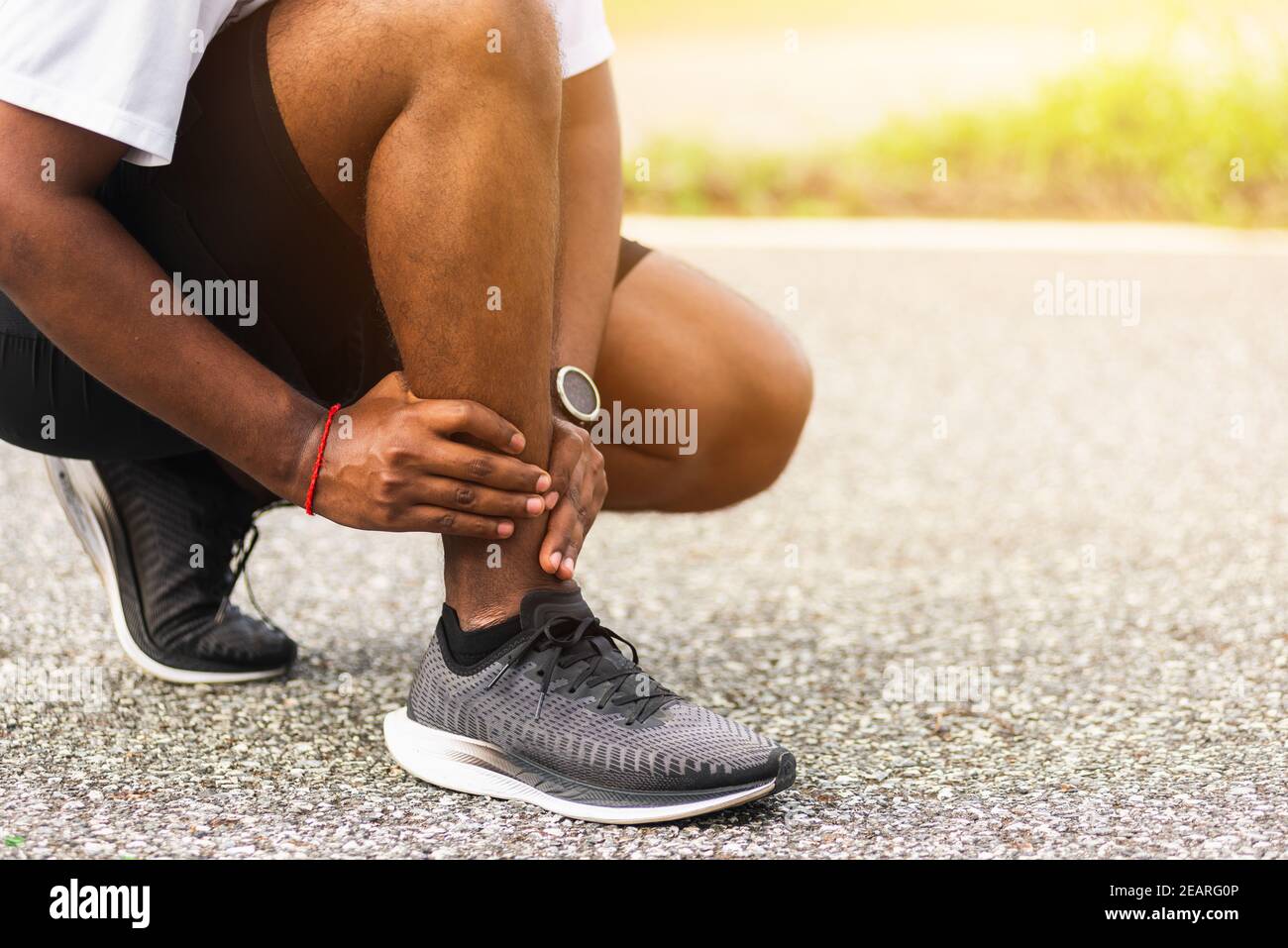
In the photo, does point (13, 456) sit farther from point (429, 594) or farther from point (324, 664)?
point (324, 664)

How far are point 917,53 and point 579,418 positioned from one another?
6432 mm

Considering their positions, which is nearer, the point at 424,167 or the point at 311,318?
the point at 424,167

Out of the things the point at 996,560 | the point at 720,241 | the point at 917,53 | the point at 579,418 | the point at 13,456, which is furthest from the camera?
the point at 917,53

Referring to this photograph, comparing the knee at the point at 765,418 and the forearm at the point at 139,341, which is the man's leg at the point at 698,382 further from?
the forearm at the point at 139,341

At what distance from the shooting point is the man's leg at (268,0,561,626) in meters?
1.39

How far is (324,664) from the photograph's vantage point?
1.95 metres

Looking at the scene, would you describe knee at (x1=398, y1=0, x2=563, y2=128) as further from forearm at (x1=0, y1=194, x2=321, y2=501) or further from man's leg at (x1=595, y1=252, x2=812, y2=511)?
man's leg at (x1=595, y1=252, x2=812, y2=511)

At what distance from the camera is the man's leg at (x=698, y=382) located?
192cm

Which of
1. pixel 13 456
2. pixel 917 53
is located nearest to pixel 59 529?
pixel 13 456

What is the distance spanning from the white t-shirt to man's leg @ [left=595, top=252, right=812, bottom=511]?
28.0 inches

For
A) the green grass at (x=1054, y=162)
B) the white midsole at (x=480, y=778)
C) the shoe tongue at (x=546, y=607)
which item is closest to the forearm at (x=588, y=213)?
the shoe tongue at (x=546, y=607)

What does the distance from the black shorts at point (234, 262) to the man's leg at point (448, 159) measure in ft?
0.17

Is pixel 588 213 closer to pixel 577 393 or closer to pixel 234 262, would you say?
pixel 577 393

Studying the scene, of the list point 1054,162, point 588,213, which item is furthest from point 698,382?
point 1054,162
